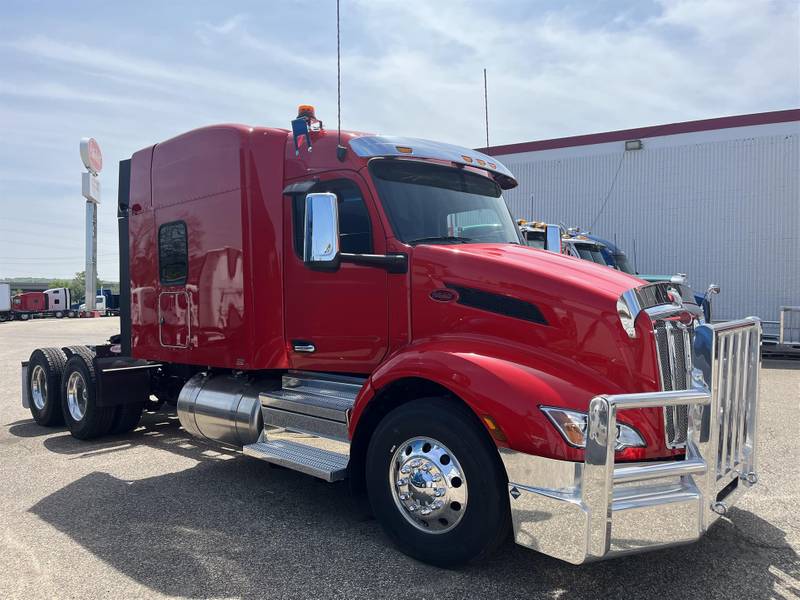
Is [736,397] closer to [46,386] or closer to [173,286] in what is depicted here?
Result: [173,286]

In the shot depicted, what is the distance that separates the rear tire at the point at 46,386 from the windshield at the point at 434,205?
5.37 meters

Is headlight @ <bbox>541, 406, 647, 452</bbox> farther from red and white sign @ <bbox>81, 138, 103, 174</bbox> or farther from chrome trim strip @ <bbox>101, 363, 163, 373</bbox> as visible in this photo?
red and white sign @ <bbox>81, 138, 103, 174</bbox>

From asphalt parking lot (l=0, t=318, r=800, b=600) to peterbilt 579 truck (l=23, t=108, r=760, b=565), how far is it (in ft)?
1.02

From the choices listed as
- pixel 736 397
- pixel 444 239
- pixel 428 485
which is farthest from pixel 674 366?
pixel 444 239

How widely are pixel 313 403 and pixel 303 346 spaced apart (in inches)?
19.3

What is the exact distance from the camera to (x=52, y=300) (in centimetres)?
5016

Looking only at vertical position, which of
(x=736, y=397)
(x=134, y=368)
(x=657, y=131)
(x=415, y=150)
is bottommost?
(x=134, y=368)

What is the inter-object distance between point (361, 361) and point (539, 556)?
1685mm

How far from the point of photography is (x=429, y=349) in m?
3.67

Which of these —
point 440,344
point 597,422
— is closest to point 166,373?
point 440,344

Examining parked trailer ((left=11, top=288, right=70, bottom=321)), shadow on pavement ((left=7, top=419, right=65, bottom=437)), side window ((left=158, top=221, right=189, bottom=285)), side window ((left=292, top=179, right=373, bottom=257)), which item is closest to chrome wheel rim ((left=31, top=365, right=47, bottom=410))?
shadow on pavement ((left=7, top=419, right=65, bottom=437))

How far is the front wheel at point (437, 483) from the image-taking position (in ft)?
10.8

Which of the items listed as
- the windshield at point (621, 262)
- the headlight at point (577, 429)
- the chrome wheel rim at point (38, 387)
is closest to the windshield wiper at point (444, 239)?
→ the headlight at point (577, 429)

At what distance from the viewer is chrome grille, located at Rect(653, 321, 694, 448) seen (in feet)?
10.7
